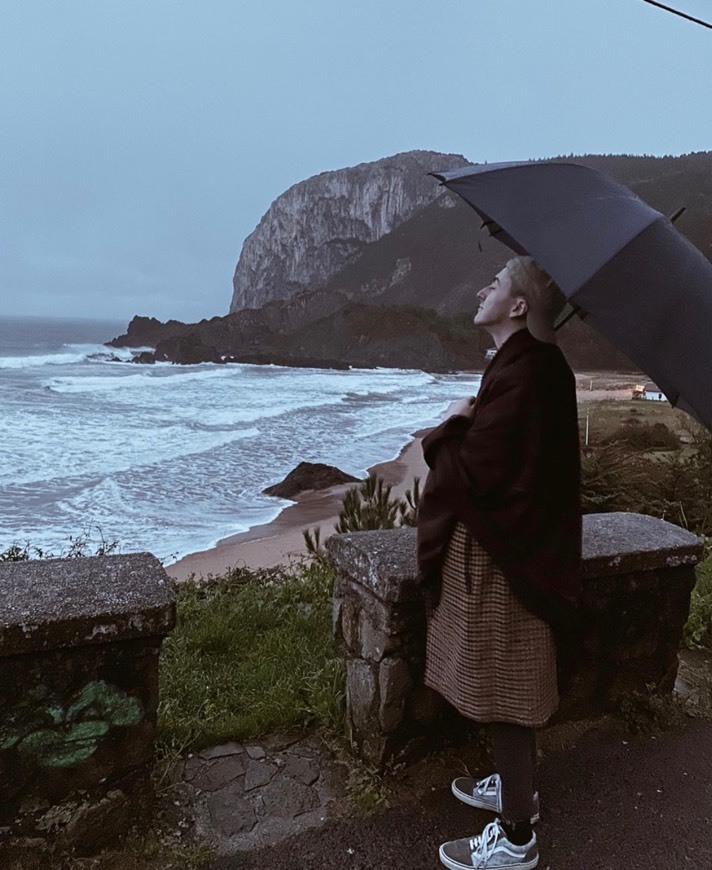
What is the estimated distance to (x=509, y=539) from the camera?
1.80 m

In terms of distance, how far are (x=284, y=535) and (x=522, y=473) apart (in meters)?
7.67

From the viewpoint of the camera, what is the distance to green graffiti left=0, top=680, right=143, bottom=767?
182cm

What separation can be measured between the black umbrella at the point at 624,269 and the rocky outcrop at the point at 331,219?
12476 centimetres

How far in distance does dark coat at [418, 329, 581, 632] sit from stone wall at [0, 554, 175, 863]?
0.88m

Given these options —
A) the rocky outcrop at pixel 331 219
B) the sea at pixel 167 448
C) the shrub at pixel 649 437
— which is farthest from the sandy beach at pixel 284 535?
the rocky outcrop at pixel 331 219

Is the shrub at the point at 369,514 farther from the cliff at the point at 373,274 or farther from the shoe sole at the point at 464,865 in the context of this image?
the cliff at the point at 373,274

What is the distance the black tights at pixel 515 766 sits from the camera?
199 cm

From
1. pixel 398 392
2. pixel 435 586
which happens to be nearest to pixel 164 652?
pixel 435 586

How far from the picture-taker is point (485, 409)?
1760 mm

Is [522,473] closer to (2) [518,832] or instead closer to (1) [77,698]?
(2) [518,832]

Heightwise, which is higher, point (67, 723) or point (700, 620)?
point (67, 723)

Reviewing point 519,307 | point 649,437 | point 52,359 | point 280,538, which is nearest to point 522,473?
point 519,307

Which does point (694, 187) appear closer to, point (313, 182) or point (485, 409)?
point (313, 182)

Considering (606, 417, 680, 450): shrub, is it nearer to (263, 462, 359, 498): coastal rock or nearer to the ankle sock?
(263, 462, 359, 498): coastal rock
